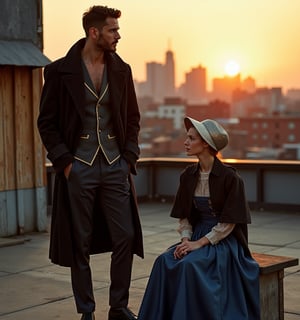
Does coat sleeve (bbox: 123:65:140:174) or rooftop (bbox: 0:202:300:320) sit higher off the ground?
coat sleeve (bbox: 123:65:140:174)

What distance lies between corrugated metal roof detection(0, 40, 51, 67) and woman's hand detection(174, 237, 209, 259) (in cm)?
503

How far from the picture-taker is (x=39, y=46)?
Result: 10.7 metres

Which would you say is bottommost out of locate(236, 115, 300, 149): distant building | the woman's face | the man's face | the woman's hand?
locate(236, 115, 300, 149): distant building

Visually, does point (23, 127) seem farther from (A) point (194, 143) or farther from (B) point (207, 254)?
(B) point (207, 254)

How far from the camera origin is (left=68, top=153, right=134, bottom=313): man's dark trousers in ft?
18.4

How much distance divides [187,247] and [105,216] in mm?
695

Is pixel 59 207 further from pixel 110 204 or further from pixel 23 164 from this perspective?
pixel 23 164

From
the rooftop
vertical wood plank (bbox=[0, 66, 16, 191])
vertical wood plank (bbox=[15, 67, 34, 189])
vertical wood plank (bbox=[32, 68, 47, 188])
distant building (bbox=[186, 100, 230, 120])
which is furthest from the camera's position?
distant building (bbox=[186, 100, 230, 120])

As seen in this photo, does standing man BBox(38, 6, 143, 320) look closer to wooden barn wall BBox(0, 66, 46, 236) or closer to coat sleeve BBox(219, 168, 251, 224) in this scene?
coat sleeve BBox(219, 168, 251, 224)

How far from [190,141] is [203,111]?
164 m

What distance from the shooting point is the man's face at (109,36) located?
5543 millimetres

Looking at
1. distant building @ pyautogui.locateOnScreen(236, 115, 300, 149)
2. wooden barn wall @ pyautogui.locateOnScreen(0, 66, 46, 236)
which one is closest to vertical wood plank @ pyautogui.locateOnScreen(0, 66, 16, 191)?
wooden barn wall @ pyautogui.locateOnScreen(0, 66, 46, 236)

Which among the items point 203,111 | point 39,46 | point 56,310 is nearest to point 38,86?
point 39,46

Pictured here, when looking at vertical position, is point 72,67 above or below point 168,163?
above
